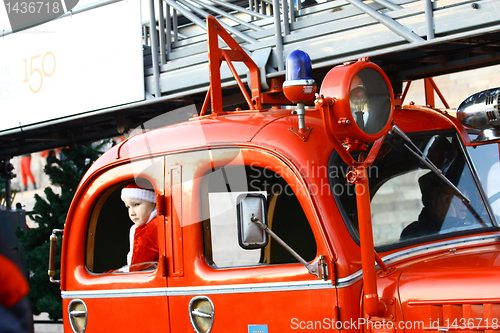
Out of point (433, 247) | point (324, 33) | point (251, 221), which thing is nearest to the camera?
point (251, 221)

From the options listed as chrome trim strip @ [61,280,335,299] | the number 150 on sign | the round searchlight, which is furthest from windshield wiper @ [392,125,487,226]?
the number 150 on sign

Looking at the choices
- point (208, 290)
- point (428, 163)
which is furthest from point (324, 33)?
point (208, 290)

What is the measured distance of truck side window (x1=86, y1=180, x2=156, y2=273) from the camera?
3.71m

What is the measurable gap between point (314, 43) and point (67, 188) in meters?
5.39

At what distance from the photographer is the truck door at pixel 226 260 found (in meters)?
2.76

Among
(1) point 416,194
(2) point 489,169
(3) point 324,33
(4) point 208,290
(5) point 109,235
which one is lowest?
(4) point 208,290

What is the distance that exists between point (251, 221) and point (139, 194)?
3.66ft

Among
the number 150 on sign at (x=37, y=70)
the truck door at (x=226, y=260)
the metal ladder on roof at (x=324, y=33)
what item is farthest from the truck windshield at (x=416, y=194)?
the number 150 on sign at (x=37, y=70)

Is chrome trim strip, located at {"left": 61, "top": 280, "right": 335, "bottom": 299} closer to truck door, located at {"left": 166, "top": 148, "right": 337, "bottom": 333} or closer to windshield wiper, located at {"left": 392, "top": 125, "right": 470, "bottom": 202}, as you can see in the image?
truck door, located at {"left": 166, "top": 148, "right": 337, "bottom": 333}

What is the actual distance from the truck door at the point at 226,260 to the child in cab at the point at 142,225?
357 millimetres

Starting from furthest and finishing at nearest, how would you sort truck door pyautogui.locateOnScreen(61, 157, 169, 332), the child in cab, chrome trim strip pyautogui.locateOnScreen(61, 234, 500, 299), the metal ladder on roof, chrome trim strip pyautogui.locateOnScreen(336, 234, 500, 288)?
the metal ladder on roof < the child in cab < truck door pyautogui.locateOnScreen(61, 157, 169, 332) < chrome trim strip pyautogui.locateOnScreen(336, 234, 500, 288) < chrome trim strip pyautogui.locateOnScreen(61, 234, 500, 299)

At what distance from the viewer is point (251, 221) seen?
2.62m

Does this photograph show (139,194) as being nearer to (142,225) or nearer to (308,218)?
(142,225)

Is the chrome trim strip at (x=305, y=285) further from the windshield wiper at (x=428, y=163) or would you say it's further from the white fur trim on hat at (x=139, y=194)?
the white fur trim on hat at (x=139, y=194)
